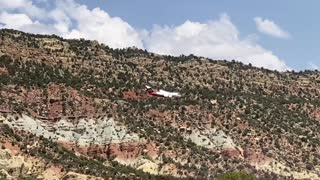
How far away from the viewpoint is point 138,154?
299ft

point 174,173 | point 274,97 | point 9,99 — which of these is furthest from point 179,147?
point 274,97

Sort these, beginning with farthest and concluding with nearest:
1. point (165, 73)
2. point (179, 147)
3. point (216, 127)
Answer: point (165, 73) < point (216, 127) < point (179, 147)

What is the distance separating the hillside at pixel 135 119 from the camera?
83375 millimetres

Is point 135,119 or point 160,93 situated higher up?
point 160,93

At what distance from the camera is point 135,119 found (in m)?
98.1

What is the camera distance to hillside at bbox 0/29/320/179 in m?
83.4

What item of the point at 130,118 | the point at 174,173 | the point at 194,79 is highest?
the point at 194,79

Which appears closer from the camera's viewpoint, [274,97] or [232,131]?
[232,131]

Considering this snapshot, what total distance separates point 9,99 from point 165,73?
36718mm

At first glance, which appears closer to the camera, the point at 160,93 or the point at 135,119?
the point at 135,119

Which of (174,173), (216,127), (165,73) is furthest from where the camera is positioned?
(165,73)

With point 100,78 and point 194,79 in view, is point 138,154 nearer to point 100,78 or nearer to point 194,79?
point 100,78

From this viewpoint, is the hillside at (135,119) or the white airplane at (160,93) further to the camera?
the white airplane at (160,93)

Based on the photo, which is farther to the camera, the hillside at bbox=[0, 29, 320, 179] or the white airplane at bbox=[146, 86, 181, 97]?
the white airplane at bbox=[146, 86, 181, 97]
